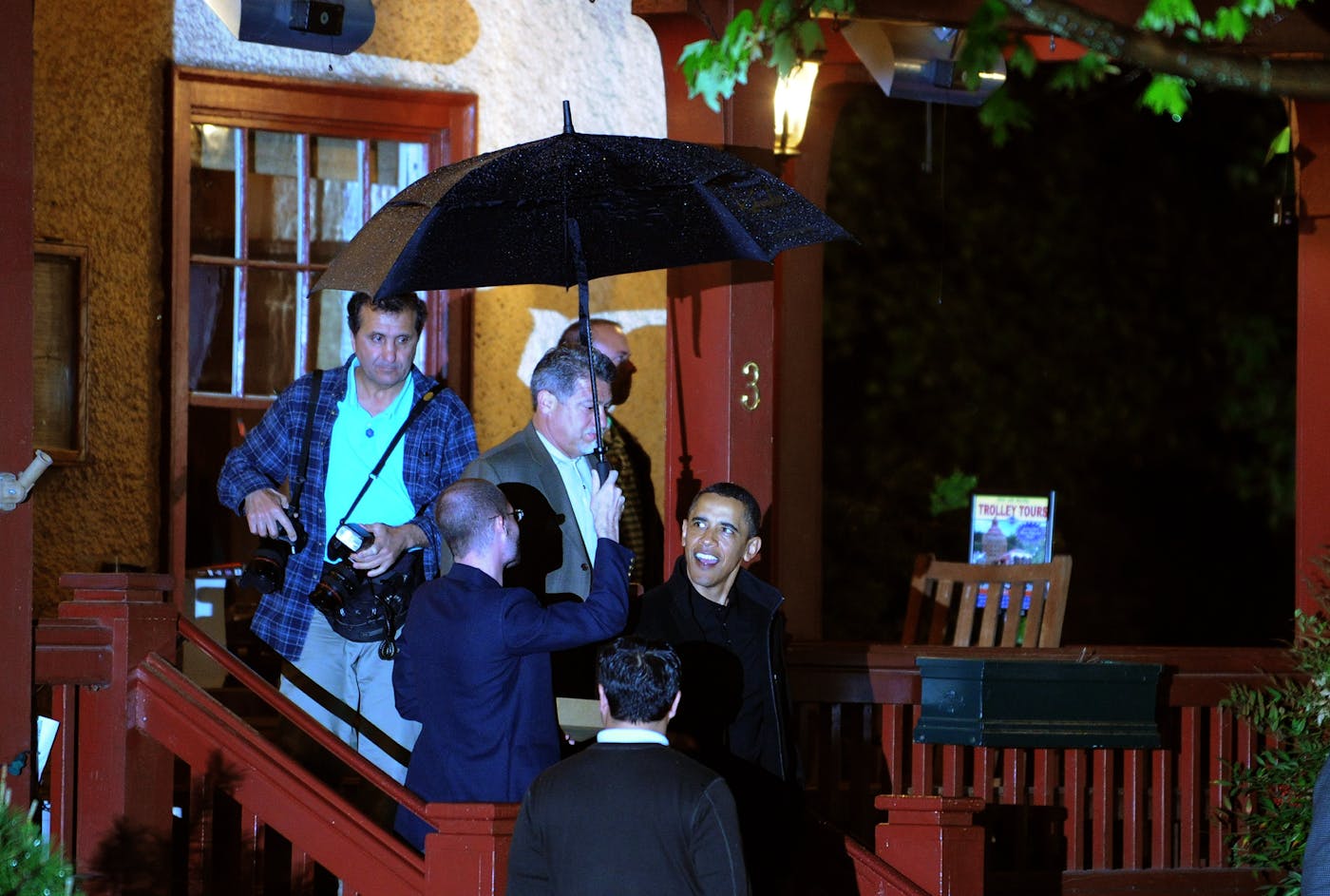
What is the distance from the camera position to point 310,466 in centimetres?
660

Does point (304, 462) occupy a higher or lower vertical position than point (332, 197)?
lower

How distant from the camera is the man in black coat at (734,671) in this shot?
5844mm

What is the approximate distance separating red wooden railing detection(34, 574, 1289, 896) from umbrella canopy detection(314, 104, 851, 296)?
137cm

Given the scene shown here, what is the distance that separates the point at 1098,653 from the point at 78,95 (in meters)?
4.83

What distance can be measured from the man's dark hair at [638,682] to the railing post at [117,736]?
150cm

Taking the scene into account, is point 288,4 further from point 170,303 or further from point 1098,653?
point 1098,653

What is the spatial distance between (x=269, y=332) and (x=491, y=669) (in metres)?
3.73

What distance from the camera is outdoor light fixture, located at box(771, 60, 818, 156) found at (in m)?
7.91

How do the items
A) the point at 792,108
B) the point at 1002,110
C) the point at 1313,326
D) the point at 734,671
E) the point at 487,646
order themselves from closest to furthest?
the point at 487,646, the point at 734,671, the point at 1002,110, the point at 792,108, the point at 1313,326

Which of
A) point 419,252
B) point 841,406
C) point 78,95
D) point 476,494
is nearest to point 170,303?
point 78,95

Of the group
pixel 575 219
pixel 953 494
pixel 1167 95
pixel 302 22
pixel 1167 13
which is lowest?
pixel 953 494

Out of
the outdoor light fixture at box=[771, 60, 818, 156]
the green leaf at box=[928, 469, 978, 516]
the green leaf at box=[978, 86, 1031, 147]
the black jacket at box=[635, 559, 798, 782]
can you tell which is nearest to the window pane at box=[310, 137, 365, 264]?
the outdoor light fixture at box=[771, 60, 818, 156]

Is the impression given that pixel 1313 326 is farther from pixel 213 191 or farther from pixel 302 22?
pixel 213 191

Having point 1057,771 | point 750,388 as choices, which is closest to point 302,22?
point 750,388
